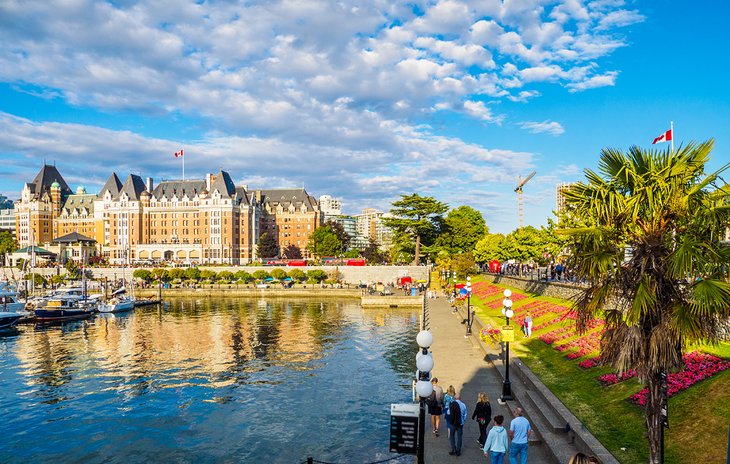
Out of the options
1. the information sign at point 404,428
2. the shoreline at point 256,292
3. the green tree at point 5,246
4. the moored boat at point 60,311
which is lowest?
the shoreline at point 256,292

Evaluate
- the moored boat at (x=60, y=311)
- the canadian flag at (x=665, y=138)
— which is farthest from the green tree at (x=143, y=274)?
the canadian flag at (x=665, y=138)

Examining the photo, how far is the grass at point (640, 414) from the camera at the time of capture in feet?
41.9

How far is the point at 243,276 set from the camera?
10688 cm

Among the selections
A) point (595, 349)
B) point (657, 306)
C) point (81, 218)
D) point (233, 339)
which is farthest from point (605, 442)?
point (81, 218)

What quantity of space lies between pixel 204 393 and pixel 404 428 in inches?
705

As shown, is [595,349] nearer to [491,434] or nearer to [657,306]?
[491,434]

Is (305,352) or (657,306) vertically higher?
(657,306)

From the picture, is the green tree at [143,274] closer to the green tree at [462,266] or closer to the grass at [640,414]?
the green tree at [462,266]

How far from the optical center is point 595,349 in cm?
2361

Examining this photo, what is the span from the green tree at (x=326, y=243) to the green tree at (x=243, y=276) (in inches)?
1620

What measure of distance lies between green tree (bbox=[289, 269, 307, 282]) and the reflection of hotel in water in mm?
32832

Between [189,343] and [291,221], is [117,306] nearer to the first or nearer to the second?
[189,343]

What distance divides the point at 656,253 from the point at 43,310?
69.1 m

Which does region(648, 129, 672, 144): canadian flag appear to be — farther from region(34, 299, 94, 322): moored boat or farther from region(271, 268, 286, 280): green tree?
region(271, 268, 286, 280): green tree
